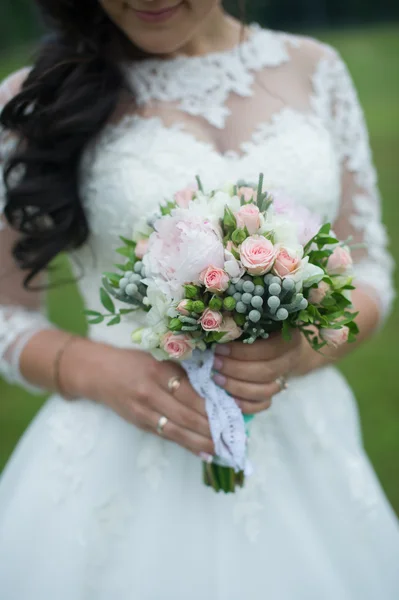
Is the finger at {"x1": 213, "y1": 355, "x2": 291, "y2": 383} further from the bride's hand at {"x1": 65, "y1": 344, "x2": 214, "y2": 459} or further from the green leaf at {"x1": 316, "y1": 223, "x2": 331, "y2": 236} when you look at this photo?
the green leaf at {"x1": 316, "y1": 223, "x2": 331, "y2": 236}

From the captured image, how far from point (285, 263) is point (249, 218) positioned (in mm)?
133

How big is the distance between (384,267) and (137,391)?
3.54 feet

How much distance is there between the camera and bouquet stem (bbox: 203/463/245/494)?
6.12ft

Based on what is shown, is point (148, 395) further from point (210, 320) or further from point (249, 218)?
point (249, 218)

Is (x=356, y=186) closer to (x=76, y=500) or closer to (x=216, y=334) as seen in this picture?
(x=216, y=334)

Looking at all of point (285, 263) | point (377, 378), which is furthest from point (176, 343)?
point (377, 378)

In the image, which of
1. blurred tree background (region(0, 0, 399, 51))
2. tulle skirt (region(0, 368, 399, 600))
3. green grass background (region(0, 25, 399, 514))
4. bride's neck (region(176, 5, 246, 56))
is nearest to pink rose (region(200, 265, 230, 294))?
tulle skirt (region(0, 368, 399, 600))

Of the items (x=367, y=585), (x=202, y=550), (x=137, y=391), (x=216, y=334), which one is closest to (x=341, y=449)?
(x=367, y=585)

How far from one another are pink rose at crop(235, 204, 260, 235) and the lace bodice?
17.8 inches

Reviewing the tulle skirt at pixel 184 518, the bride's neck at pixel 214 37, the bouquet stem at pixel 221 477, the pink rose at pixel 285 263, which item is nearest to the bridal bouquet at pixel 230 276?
the pink rose at pixel 285 263

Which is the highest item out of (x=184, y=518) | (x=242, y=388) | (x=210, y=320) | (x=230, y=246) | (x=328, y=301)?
(x=230, y=246)

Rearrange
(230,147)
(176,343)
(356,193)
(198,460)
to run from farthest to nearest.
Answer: (356,193)
(230,147)
(198,460)
(176,343)

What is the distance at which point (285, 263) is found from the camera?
1481mm

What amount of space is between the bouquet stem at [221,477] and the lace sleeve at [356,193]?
0.86 meters
